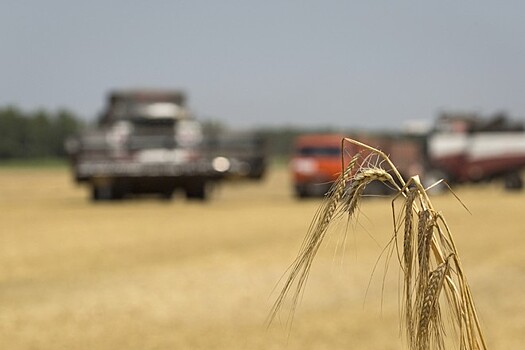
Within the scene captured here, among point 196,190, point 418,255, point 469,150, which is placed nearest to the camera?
point 418,255

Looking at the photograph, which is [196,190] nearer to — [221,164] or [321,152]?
[221,164]

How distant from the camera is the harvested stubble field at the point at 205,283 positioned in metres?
9.38

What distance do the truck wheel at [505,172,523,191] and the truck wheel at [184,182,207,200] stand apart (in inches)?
563

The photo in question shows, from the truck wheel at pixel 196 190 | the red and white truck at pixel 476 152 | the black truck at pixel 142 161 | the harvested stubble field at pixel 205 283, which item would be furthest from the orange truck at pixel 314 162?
the harvested stubble field at pixel 205 283

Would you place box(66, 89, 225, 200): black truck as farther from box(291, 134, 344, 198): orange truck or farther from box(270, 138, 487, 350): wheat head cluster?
box(270, 138, 487, 350): wheat head cluster

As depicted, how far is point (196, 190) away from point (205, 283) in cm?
1562

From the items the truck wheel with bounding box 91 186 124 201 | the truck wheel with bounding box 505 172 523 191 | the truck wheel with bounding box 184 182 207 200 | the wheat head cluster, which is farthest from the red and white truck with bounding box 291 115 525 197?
the wheat head cluster

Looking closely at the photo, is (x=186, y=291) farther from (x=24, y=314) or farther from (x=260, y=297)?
(x=24, y=314)

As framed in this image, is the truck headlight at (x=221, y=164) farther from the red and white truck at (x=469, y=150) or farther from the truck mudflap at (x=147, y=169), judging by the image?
the red and white truck at (x=469, y=150)

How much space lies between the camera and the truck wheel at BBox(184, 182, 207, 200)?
1110 inches

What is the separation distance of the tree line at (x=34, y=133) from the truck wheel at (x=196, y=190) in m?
52.4

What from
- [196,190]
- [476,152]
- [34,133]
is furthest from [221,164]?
[34,133]

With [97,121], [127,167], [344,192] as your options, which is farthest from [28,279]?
[97,121]

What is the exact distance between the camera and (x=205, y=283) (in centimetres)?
1307
